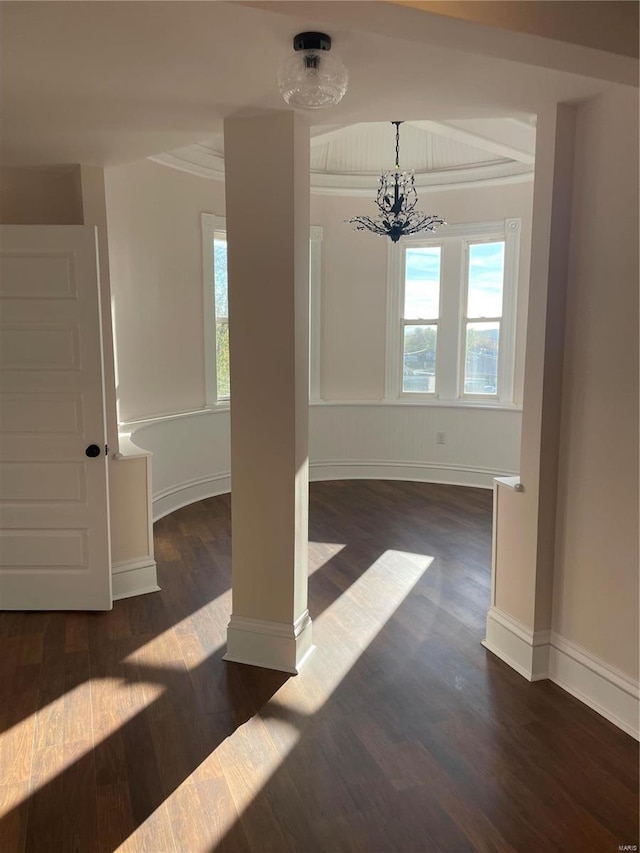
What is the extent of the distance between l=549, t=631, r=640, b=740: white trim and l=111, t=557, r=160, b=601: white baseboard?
7.63 feet

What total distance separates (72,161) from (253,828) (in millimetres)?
3315

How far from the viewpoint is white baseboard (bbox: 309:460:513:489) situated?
6441 millimetres

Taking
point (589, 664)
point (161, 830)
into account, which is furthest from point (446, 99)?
point (161, 830)

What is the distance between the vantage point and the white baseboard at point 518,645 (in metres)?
2.80

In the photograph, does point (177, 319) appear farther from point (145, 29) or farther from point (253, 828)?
point (253, 828)

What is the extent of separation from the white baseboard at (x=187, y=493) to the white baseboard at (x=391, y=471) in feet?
3.43

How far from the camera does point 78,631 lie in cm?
328

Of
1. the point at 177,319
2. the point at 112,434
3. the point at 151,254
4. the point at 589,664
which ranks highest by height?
the point at 151,254

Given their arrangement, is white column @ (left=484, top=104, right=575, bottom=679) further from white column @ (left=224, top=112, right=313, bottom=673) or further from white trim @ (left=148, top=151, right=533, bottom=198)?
white trim @ (left=148, top=151, right=533, bottom=198)

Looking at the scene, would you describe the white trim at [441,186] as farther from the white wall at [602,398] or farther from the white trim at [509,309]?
the white wall at [602,398]

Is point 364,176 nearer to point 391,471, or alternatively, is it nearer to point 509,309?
point 509,309

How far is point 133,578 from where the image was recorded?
12.3ft

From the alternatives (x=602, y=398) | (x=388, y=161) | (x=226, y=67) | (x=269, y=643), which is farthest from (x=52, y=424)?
(x=388, y=161)

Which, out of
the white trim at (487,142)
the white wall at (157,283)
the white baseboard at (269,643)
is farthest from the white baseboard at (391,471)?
the white baseboard at (269,643)
